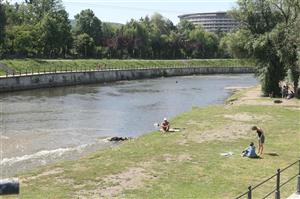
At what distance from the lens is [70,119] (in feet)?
160

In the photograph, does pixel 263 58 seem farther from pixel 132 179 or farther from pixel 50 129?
pixel 132 179

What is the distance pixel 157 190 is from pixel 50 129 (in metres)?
22.1

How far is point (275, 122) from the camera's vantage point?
136 feet

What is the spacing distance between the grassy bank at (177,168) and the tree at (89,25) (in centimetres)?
11565

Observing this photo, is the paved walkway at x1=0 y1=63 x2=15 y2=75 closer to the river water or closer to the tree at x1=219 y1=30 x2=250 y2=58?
the river water

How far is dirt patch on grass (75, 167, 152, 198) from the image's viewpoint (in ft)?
70.1

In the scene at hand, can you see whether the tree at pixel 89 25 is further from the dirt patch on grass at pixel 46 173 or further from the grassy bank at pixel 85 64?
the dirt patch on grass at pixel 46 173

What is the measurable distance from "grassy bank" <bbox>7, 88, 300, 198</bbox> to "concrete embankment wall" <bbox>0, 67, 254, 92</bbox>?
46.2 m

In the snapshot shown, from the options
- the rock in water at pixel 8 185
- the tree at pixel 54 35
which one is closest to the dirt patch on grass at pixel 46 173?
the rock in water at pixel 8 185

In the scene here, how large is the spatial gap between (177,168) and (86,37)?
390ft

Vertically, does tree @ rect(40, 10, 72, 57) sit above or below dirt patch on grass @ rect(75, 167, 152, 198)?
above

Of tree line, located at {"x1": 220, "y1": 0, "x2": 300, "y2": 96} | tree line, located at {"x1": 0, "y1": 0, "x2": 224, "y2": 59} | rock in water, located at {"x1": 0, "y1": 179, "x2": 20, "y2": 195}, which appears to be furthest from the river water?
tree line, located at {"x1": 0, "y1": 0, "x2": 224, "y2": 59}

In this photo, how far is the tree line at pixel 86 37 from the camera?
114m

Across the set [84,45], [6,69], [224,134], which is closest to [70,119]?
[224,134]
